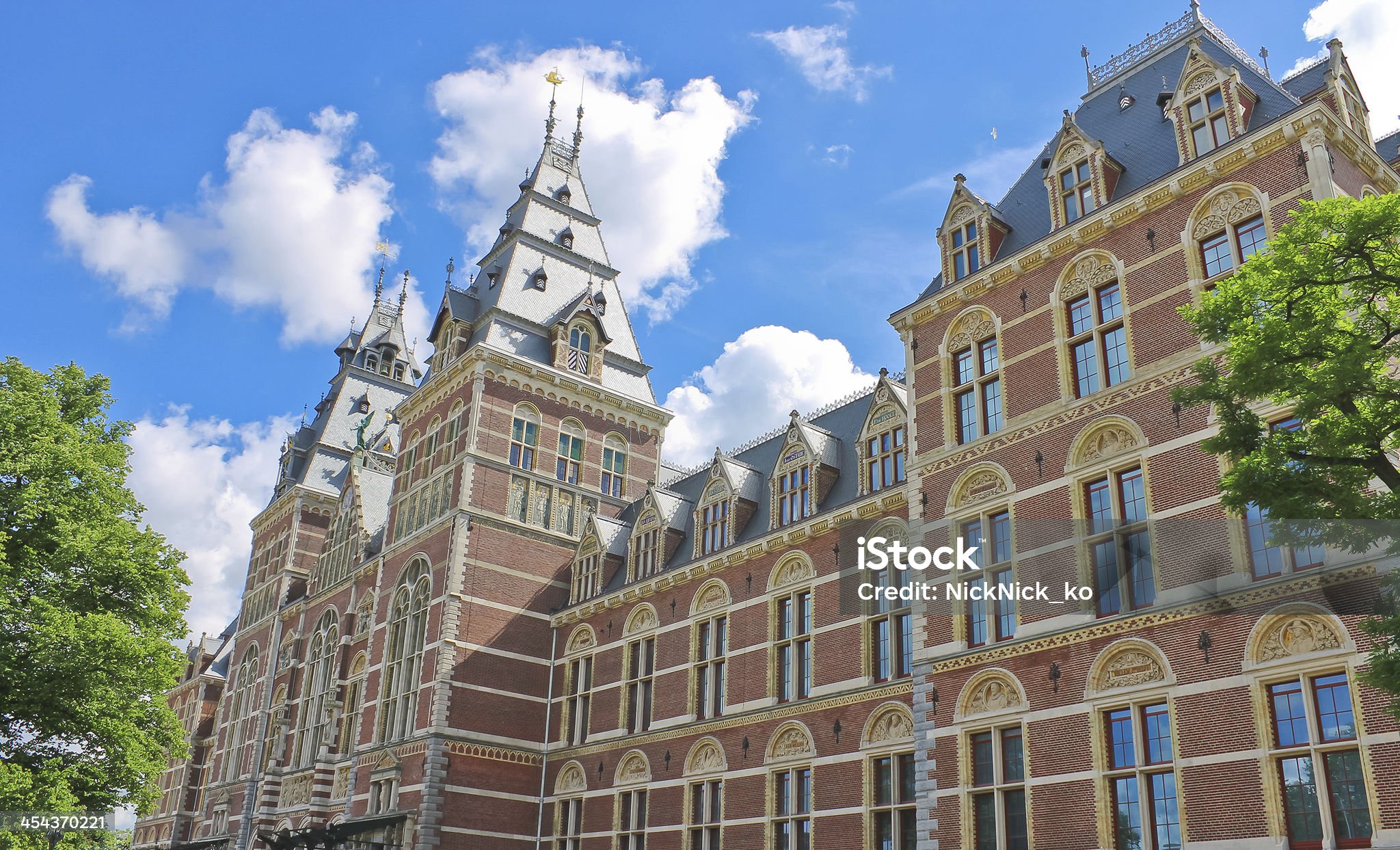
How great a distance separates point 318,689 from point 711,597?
2102 cm

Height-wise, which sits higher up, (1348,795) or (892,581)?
(892,581)

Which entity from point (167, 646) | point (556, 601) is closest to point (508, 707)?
→ point (556, 601)

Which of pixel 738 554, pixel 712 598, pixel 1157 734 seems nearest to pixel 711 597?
pixel 712 598

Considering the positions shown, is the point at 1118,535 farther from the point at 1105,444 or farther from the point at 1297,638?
the point at 1297,638

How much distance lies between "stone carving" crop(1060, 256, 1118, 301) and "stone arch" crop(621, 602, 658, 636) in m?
15.9

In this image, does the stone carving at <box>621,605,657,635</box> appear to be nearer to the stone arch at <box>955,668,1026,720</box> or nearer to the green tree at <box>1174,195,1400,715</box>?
the stone arch at <box>955,668,1026,720</box>

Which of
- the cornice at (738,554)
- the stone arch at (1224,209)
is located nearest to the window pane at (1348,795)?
the stone arch at (1224,209)

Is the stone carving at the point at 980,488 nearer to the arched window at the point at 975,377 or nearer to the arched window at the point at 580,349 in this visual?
the arched window at the point at 975,377

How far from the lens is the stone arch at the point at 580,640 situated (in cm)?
3434

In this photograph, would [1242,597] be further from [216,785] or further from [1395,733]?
[216,785]

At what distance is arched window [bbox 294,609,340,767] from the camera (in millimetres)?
41344

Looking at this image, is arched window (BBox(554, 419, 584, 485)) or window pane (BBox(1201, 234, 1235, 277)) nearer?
window pane (BBox(1201, 234, 1235, 277))

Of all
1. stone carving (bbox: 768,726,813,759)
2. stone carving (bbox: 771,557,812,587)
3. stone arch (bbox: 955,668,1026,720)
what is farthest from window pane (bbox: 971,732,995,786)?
stone carving (bbox: 771,557,812,587)

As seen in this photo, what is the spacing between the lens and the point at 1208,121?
19.5m
